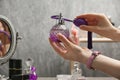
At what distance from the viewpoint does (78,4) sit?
6.83 feet

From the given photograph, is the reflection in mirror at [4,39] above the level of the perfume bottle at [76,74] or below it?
above

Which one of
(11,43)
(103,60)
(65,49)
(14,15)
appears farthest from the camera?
(14,15)

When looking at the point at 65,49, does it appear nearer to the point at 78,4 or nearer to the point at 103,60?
the point at 103,60

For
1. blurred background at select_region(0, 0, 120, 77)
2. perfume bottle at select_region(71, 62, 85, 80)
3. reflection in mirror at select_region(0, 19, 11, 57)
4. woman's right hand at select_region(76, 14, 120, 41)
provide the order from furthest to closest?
blurred background at select_region(0, 0, 120, 77) < perfume bottle at select_region(71, 62, 85, 80) < reflection in mirror at select_region(0, 19, 11, 57) < woman's right hand at select_region(76, 14, 120, 41)

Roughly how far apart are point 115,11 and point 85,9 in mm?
264

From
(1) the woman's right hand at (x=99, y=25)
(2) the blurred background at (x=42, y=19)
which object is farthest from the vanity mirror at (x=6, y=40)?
(1) the woman's right hand at (x=99, y=25)

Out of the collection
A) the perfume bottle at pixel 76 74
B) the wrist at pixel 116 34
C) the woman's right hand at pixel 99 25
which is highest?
the woman's right hand at pixel 99 25

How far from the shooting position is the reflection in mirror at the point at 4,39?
1.55m

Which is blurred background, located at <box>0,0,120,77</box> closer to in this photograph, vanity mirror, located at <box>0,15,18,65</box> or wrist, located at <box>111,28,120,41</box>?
vanity mirror, located at <box>0,15,18,65</box>

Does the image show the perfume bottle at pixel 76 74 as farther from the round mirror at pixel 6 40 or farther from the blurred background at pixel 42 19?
the round mirror at pixel 6 40

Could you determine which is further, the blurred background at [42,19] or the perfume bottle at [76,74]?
the blurred background at [42,19]

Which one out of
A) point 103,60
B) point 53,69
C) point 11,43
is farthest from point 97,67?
point 53,69

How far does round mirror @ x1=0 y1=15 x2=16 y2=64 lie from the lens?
5.08 ft

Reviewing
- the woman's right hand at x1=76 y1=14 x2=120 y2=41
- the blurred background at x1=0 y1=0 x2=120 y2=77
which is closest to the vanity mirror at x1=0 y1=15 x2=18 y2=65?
the blurred background at x1=0 y1=0 x2=120 y2=77
